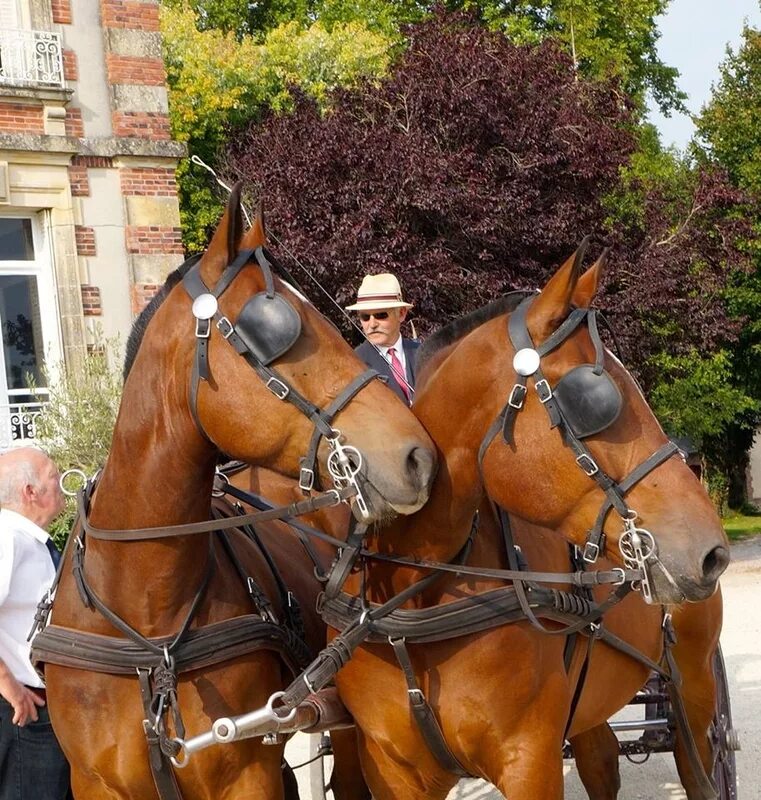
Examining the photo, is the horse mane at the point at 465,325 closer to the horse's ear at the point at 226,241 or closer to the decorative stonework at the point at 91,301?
the horse's ear at the point at 226,241

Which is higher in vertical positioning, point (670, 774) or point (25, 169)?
point (25, 169)

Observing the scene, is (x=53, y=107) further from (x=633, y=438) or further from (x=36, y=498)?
(x=633, y=438)

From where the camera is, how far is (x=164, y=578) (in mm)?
3006

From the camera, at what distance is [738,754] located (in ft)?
20.7

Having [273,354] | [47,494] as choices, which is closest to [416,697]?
[273,354]

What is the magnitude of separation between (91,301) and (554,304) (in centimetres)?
880

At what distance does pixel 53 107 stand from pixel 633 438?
9.42m

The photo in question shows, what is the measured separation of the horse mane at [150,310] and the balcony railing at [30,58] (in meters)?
8.36

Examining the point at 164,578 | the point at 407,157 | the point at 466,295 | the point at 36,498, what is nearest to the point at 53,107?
the point at 407,157

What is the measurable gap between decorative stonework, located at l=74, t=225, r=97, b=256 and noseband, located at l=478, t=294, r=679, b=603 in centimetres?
892

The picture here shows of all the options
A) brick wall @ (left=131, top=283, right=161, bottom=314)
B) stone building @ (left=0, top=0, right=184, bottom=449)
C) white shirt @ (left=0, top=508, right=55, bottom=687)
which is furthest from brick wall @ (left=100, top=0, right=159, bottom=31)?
white shirt @ (left=0, top=508, right=55, bottom=687)

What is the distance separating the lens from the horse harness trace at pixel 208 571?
270cm

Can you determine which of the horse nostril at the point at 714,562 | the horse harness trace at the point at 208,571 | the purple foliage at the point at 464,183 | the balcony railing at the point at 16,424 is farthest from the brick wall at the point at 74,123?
the horse nostril at the point at 714,562

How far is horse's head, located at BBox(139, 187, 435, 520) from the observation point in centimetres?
264
